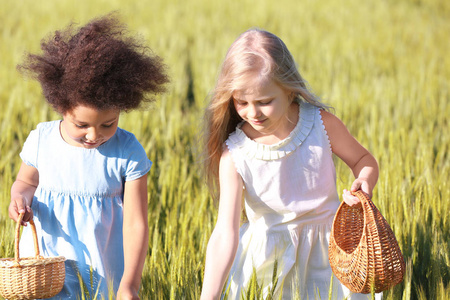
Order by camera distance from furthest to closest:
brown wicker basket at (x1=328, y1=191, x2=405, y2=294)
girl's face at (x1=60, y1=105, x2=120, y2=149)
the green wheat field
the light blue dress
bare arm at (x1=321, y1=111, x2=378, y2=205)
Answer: the green wheat field, bare arm at (x1=321, y1=111, x2=378, y2=205), the light blue dress, girl's face at (x1=60, y1=105, x2=120, y2=149), brown wicker basket at (x1=328, y1=191, x2=405, y2=294)

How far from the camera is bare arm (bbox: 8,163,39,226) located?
63.9 inches

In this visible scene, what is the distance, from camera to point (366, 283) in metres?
1.47

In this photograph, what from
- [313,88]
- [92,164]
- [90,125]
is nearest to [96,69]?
[90,125]

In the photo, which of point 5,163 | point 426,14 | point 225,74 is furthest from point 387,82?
point 426,14

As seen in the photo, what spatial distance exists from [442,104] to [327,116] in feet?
8.56

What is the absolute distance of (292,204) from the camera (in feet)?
5.81

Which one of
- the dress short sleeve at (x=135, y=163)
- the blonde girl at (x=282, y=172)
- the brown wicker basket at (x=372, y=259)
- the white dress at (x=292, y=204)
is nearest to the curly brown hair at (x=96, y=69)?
the dress short sleeve at (x=135, y=163)

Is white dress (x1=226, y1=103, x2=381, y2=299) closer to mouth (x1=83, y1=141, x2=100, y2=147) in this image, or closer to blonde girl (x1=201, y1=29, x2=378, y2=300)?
blonde girl (x1=201, y1=29, x2=378, y2=300)

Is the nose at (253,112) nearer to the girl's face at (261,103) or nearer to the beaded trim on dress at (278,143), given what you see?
the girl's face at (261,103)

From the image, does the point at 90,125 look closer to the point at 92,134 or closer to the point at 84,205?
A: the point at 92,134

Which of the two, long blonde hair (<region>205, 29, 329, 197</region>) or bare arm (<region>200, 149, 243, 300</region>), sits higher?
long blonde hair (<region>205, 29, 329, 197</region>)

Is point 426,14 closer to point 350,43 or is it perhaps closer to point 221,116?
point 350,43

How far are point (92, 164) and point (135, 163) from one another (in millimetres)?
112

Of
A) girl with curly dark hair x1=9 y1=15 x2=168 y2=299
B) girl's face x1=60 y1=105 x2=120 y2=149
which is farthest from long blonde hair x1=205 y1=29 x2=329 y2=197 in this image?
girl's face x1=60 y1=105 x2=120 y2=149
